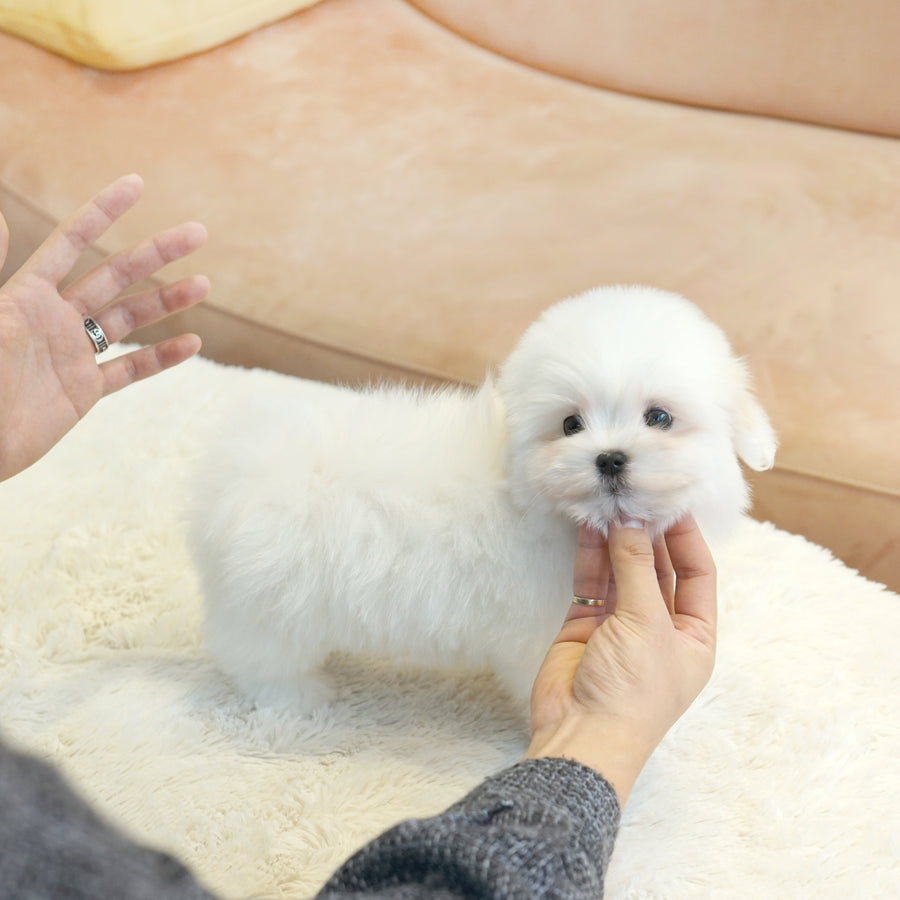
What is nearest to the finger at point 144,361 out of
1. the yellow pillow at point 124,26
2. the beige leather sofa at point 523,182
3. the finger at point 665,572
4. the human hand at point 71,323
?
the human hand at point 71,323

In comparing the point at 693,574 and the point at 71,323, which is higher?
the point at 71,323

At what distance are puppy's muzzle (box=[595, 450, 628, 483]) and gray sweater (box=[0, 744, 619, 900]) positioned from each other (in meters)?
0.27

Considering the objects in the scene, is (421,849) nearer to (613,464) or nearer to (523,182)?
(613,464)

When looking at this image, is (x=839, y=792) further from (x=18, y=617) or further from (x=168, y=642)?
(x=18, y=617)

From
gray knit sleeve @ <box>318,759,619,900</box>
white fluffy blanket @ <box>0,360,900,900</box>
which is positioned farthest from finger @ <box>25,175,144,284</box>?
gray knit sleeve @ <box>318,759,619,900</box>

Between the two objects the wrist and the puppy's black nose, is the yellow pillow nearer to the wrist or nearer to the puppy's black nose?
the puppy's black nose

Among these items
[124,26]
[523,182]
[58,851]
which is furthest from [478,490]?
[124,26]

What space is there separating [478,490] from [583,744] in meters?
0.30

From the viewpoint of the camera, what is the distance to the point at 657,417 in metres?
0.94

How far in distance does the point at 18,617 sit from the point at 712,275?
1129mm

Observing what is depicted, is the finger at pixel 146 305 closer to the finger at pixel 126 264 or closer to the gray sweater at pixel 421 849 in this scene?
the finger at pixel 126 264

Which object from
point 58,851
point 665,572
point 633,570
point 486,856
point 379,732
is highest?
point 58,851

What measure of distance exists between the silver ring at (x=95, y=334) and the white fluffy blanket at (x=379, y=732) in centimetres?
32

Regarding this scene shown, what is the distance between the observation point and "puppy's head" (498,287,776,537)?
2.95 ft
